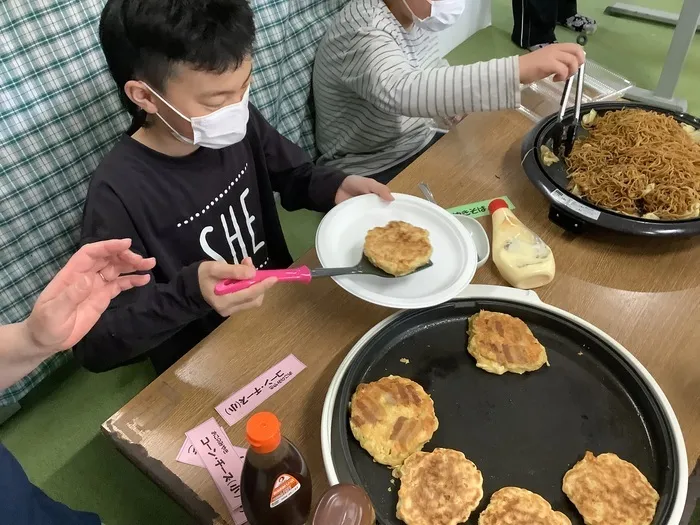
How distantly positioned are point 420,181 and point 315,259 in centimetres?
35

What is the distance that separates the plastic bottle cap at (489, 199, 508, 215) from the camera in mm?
1196

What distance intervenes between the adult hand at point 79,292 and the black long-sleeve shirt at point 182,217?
0.51 feet

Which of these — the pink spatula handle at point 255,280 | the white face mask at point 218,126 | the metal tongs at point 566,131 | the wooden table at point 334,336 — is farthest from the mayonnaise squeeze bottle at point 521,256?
the white face mask at point 218,126

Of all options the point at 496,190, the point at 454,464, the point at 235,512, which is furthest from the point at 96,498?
the point at 496,190

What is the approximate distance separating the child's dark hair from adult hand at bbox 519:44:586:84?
0.67 meters

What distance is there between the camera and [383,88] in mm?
1466

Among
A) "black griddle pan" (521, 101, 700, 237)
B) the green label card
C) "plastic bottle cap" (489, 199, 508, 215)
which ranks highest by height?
"black griddle pan" (521, 101, 700, 237)

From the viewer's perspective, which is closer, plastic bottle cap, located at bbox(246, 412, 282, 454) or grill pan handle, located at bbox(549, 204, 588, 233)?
plastic bottle cap, located at bbox(246, 412, 282, 454)

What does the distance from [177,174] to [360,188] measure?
399mm

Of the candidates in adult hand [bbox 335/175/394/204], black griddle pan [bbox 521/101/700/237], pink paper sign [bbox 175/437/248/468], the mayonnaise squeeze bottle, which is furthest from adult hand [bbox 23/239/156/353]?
black griddle pan [bbox 521/101/700/237]

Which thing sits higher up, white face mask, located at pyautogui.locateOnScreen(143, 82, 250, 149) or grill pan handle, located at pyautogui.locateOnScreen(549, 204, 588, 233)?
white face mask, located at pyautogui.locateOnScreen(143, 82, 250, 149)

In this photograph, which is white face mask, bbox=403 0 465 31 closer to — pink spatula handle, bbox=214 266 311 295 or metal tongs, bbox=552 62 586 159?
metal tongs, bbox=552 62 586 159

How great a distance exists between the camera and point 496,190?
1297mm

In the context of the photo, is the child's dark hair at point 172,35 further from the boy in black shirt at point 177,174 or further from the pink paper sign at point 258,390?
the pink paper sign at point 258,390
